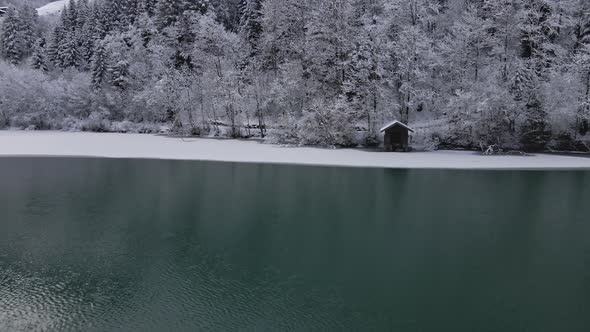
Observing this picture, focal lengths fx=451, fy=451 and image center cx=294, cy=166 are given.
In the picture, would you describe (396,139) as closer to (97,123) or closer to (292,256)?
(292,256)

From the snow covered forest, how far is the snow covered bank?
391 centimetres

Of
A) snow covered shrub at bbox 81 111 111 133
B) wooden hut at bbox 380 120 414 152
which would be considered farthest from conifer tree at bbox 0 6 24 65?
wooden hut at bbox 380 120 414 152

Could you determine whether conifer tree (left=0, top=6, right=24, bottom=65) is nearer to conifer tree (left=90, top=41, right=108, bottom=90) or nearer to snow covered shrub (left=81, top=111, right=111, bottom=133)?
conifer tree (left=90, top=41, right=108, bottom=90)

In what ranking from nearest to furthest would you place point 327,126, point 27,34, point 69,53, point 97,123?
point 327,126 → point 97,123 → point 69,53 → point 27,34

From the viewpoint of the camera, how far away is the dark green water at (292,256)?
31.9 ft

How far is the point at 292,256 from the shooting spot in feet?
44.3

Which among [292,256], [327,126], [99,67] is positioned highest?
[99,67]

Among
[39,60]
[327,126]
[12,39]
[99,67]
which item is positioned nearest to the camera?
[327,126]

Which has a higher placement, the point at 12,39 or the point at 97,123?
the point at 12,39

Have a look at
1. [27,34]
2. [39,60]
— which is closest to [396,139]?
[39,60]

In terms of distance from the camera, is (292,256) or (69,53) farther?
(69,53)

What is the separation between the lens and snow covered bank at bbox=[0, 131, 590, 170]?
33094 millimetres

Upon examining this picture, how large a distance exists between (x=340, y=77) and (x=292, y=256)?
113 feet

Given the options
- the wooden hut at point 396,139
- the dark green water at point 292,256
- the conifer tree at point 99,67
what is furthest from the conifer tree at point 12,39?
the wooden hut at point 396,139
